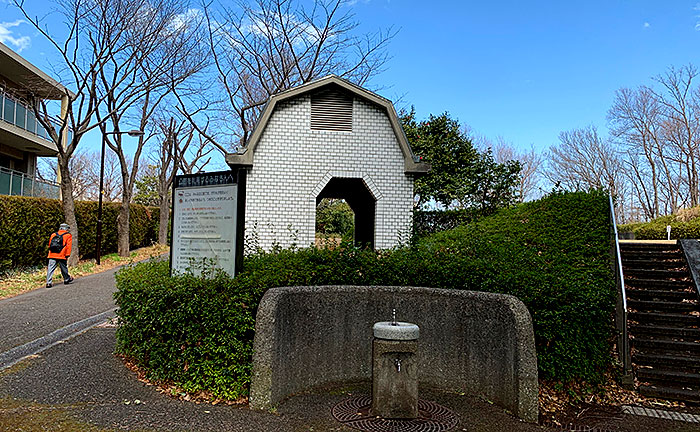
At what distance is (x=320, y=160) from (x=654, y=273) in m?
7.50

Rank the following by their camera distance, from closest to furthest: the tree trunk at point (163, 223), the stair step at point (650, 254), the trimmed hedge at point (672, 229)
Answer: the stair step at point (650, 254) → the trimmed hedge at point (672, 229) → the tree trunk at point (163, 223)

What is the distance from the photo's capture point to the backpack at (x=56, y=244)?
1361 cm

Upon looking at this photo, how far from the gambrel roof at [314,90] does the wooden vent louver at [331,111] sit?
22 centimetres

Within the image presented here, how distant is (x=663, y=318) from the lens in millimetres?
8234

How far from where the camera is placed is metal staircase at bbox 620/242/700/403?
688cm

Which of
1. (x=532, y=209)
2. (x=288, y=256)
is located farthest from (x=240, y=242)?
(x=532, y=209)

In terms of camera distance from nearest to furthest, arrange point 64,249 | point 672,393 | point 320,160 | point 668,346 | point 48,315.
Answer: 1. point 672,393
2. point 668,346
3. point 48,315
4. point 320,160
5. point 64,249

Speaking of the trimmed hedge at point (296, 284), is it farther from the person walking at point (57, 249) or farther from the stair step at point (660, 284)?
the person walking at point (57, 249)

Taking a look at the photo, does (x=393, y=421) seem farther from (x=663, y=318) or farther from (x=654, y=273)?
(x=654, y=273)

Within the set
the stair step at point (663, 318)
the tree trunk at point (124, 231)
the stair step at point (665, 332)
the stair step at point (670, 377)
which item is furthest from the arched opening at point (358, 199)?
the tree trunk at point (124, 231)

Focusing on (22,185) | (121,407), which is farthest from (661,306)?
(22,185)

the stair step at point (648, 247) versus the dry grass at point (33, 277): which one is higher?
the stair step at point (648, 247)

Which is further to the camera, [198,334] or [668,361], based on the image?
[668,361]

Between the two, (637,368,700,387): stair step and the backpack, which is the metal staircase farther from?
→ the backpack
